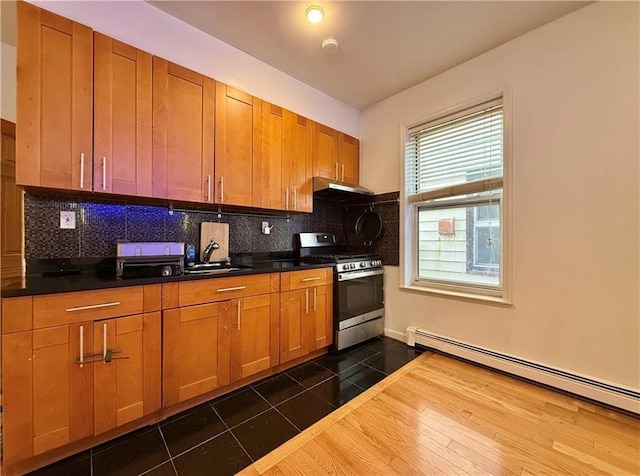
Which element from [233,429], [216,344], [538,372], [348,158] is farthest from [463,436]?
[348,158]

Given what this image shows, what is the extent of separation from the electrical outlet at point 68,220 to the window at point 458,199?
2848 mm

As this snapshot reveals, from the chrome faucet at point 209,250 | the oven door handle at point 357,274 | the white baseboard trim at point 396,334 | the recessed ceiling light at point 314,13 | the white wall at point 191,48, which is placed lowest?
the white baseboard trim at point 396,334

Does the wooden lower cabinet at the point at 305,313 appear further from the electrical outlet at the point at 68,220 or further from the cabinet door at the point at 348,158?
the electrical outlet at the point at 68,220

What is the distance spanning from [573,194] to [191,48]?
3.04 metres

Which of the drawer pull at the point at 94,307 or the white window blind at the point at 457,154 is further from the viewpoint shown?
the white window blind at the point at 457,154

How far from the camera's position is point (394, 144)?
9.68ft

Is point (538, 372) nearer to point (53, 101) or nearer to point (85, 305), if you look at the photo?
point (85, 305)

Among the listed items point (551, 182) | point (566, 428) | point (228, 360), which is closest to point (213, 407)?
point (228, 360)

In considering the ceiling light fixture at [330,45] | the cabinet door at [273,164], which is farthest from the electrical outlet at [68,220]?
the ceiling light fixture at [330,45]

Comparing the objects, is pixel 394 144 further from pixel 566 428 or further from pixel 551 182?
pixel 566 428

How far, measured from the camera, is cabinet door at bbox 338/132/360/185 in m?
3.02

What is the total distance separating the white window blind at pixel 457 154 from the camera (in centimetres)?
229

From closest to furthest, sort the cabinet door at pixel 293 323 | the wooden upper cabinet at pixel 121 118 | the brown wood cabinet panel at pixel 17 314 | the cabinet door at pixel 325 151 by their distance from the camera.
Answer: the brown wood cabinet panel at pixel 17 314, the wooden upper cabinet at pixel 121 118, the cabinet door at pixel 293 323, the cabinet door at pixel 325 151

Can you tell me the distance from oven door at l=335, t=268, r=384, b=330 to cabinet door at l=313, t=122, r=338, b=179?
1.12 metres
